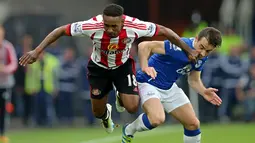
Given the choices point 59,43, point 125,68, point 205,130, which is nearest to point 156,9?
point 59,43

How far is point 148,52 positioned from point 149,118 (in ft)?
3.11

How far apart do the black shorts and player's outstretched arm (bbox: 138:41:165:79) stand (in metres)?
0.50

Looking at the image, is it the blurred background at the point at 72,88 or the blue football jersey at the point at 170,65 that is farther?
the blurred background at the point at 72,88

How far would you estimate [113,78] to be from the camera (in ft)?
43.1

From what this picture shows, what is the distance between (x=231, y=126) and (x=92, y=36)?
30.7ft

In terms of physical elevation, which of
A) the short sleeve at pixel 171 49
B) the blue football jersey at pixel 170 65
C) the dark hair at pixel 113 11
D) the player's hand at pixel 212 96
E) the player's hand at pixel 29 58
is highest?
the dark hair at pixel 113 11

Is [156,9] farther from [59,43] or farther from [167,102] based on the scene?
[167,102]

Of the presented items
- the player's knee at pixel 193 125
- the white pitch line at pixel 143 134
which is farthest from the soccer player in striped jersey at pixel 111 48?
the white pitch line at pixel 143 134

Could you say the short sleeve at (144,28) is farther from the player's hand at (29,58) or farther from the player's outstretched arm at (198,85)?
the player's hand at (29,58)

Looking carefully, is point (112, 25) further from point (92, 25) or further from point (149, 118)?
point (149, 118)

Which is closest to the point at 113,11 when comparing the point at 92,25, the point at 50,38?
the point at 92,25

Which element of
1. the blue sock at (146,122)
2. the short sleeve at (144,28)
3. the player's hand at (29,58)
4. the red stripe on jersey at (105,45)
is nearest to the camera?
the player's hand at (29,58)

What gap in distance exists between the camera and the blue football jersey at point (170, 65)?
12.8 meters

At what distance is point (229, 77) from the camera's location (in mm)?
22484
